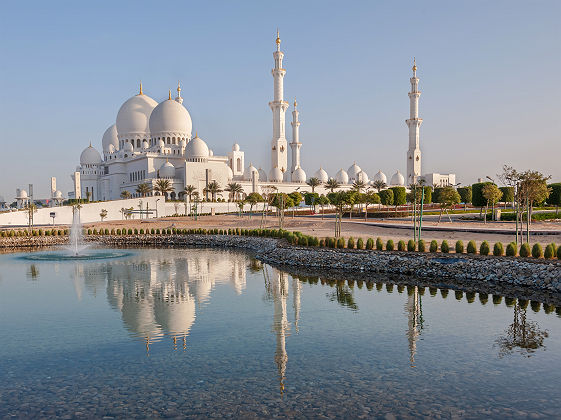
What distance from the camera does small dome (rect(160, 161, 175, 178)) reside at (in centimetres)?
8371

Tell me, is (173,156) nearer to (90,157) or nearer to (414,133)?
(90,157)

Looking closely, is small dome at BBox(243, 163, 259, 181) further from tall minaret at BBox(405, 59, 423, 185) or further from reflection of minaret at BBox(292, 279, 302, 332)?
reflection of minaret at BBox(292, 279, 302, 332)

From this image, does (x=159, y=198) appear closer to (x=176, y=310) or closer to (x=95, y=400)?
(x=176, y=310)

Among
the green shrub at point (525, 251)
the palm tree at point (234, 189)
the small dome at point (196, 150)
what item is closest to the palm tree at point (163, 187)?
the palm tree at point (234, 189)

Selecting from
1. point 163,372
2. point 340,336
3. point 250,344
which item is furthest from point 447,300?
point 163,372

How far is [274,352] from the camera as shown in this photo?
11742 millimetres

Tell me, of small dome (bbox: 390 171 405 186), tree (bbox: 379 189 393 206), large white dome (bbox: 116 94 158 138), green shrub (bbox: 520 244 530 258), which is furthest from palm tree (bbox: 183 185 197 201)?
small dome (bbox: 390 171 405 186)

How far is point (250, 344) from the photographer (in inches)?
489

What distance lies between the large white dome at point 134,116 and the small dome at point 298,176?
33.3 metres

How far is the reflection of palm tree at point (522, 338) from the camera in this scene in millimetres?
11859

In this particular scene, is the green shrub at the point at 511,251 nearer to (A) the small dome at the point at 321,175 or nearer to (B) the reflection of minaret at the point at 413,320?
(B) the reflection of minaret at the point at 413,320

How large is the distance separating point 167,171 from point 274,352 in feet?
248

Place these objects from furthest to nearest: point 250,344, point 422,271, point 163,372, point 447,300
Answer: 1. point 422,271
2. point 447,300
3. point 250,344
4. point 163,372

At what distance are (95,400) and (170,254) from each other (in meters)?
25.0
